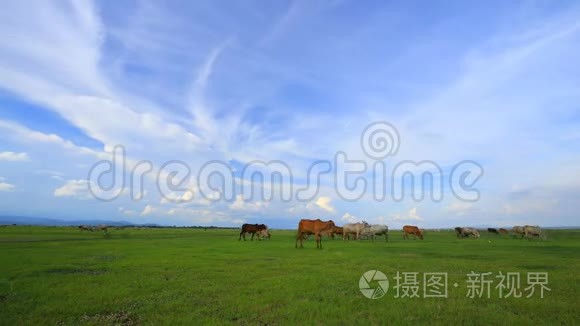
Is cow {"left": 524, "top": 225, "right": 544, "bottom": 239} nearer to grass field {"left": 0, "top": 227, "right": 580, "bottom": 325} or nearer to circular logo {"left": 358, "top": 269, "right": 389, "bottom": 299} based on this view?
grass field {"left": 0, "top": 227, "right": 580, "bottom": 325}

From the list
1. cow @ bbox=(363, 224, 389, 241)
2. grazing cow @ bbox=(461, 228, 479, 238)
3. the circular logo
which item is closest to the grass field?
the circular logo

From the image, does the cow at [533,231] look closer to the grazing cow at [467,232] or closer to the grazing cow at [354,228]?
the grazing cow at [467,232]

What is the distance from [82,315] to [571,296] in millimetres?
14926

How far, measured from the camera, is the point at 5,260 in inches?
815

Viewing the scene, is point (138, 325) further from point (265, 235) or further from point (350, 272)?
point (265, 235)

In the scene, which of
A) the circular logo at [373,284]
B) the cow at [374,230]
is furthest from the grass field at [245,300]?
the cow at [374,230]

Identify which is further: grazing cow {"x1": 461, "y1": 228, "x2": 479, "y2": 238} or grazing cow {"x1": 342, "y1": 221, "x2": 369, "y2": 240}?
grazing cow {"x1": 461, "y1": 228, "x2": 479, "y2": 238}

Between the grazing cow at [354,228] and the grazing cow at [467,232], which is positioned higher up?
the grazing cow at [354,228]

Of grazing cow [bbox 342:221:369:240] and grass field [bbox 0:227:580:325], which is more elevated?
grass field [bbox 0:227:580:325]
